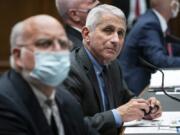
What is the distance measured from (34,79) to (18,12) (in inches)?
172

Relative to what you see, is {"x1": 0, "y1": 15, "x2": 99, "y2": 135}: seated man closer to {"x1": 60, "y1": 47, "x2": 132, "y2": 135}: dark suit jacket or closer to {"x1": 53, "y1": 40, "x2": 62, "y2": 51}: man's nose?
{"x1": 53, "y1": 40, "x2": 62, "y2": 51}: man's nose

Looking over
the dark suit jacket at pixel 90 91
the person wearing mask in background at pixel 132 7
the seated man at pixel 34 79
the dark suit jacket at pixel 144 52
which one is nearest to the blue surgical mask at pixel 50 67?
the seated man at pixel 34 79

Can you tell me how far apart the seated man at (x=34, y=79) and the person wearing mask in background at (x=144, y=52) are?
6.51 ft

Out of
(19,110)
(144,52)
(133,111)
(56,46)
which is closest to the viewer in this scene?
(19,110)

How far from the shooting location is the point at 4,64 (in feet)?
20.7

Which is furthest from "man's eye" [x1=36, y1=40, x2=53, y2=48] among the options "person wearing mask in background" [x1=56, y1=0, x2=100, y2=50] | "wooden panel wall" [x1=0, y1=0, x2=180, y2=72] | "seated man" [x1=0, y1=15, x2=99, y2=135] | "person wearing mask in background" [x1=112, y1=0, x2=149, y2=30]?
"wooden panel wall" [x1=0, y1=0, x2=180, y2=72]

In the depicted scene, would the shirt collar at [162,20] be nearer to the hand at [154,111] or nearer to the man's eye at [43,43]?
the hand at [154,111]

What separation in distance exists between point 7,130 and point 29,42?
0.31m

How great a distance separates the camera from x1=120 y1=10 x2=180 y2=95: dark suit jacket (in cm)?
399

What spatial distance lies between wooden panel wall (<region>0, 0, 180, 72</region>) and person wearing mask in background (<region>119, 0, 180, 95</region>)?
2.09 meters

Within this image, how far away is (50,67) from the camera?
6.75 ft

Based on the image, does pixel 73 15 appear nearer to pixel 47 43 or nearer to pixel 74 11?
pixel 74 11

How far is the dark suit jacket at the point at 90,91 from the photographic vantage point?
2.59 meters

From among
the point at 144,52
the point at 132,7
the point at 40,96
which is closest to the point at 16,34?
the point at 40,96
